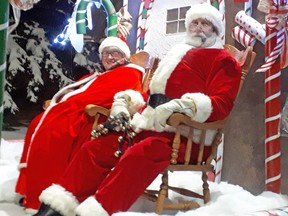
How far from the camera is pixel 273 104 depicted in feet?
10.8

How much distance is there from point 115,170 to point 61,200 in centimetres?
35

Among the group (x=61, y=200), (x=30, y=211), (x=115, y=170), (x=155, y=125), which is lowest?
(x=30, y=211)

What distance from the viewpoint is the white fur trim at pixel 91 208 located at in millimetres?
2408

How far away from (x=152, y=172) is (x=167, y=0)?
2167 mm

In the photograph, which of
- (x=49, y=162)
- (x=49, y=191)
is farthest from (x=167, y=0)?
(x=49, y=191)

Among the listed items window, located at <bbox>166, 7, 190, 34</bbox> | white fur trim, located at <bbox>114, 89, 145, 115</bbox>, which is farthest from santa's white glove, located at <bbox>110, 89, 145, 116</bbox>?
window, located at <bbox>166, 7, 190, 34</bbox>

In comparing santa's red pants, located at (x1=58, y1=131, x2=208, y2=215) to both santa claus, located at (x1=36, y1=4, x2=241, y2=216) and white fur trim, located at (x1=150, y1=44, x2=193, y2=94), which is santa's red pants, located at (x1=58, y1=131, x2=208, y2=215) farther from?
white fur trim, located at (x1=150, y1=44, x2=193, y2=94)

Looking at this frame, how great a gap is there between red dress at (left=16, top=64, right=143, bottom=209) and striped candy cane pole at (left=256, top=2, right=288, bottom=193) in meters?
1.00

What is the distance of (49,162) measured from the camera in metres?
3.11

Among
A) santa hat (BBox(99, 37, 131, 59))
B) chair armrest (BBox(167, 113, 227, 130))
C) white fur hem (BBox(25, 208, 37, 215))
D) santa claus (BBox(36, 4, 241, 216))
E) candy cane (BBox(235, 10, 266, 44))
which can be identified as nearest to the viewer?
santa claus (BBox(36, 4, 241, 216))

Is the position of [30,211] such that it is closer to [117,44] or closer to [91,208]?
[91,208]

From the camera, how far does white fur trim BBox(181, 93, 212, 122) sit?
274cm

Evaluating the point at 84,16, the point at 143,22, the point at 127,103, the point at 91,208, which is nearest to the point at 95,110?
the point at 127,103

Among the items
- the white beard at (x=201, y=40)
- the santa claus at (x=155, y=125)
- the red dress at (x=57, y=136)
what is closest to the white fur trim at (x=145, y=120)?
the santa claus at (x=155, y=125)
